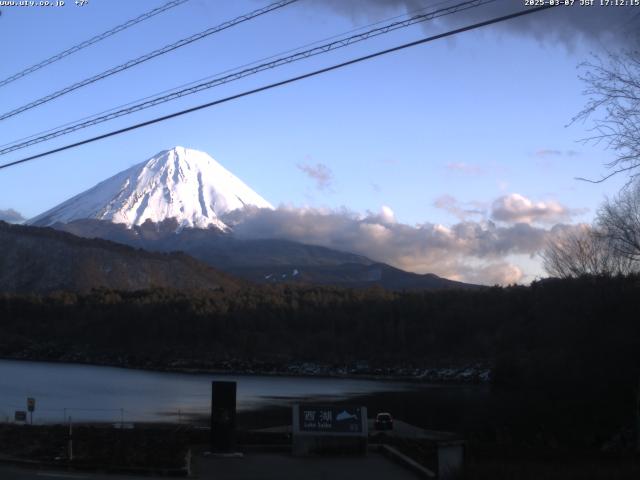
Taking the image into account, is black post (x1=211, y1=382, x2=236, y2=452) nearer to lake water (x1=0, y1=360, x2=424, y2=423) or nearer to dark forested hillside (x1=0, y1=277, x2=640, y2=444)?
lake water (x1=0, y1=360, x2=424, y2=423)

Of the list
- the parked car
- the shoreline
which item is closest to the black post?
the parked car

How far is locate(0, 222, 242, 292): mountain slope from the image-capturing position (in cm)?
16650

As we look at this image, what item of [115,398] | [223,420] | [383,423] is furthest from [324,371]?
[223,420]

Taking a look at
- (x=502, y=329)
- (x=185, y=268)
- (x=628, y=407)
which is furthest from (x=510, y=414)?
(x=185, y=268)

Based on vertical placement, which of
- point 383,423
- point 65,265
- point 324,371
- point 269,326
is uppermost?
→ point 65,265

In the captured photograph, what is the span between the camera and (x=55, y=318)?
13350 centimetres

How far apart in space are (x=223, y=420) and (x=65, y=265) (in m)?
162

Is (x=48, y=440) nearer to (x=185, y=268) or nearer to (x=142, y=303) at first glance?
(x=142, y=303)

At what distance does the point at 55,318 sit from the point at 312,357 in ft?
137

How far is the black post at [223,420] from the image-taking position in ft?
60.1

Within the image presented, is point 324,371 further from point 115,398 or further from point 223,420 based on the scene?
point 223,420

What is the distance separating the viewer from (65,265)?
17238 centimetres

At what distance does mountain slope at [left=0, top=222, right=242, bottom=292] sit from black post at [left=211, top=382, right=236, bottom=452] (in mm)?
147319

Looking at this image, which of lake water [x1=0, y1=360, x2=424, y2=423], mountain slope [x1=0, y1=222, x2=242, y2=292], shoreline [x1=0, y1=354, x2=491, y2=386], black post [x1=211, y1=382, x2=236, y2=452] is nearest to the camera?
black post [x1=211, y1=382, x2=236, y2=452]
